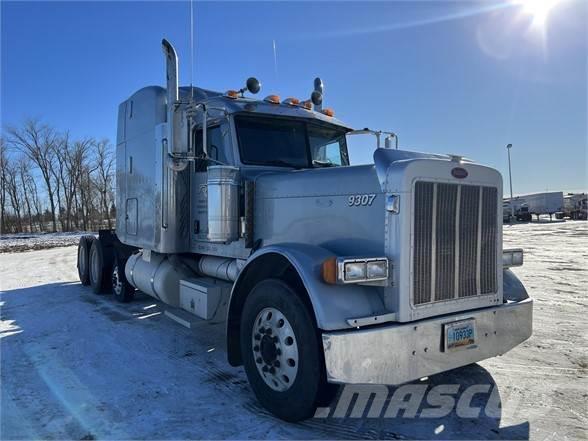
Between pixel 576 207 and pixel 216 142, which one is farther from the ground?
pixel 216 142

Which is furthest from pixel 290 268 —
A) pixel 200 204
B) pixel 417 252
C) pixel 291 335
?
pixel 200 204

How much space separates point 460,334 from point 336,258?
1.17m

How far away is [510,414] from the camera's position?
352 centimetres

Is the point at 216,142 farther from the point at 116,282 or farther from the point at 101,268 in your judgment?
the point at 101,268

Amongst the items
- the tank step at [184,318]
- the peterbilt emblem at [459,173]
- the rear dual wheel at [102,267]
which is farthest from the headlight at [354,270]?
the rear dual wheel at [102,267]

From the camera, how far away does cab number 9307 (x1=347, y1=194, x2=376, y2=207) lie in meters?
3.59

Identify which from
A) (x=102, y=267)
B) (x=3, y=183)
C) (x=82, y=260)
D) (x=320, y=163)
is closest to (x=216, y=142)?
(x=320, y=163)

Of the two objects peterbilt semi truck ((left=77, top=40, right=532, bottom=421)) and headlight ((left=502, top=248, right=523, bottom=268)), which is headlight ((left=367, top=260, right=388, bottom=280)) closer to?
peterbilt semi truck ((left=77, top=40, right=532, bottom=421))

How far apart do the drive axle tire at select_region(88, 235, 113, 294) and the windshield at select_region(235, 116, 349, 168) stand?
203 inches

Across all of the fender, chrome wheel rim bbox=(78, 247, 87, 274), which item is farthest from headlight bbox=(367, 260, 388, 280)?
chrome wheel rim bbox=(78, 247, 87, 274)

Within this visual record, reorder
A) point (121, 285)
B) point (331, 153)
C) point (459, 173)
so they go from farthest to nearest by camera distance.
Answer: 1. point (121, 285)
2. point (331, 153)
3. point (459, 173)

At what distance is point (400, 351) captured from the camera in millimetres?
3160

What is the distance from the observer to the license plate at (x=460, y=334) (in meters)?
3.38

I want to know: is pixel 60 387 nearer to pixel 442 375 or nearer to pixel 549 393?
pixel 442 375
